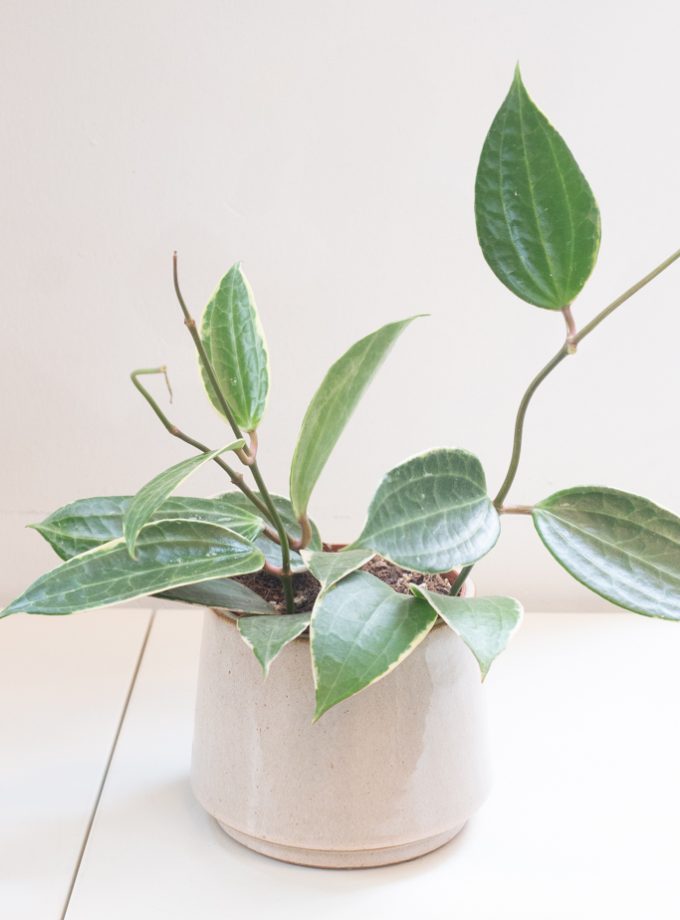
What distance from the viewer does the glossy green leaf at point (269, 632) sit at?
49cm

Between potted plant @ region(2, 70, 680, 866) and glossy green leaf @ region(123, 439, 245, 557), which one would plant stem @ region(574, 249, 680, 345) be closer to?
potted plant @ region(2, 70, 680, 866)

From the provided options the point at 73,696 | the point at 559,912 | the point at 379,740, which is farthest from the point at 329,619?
the point at 73,696

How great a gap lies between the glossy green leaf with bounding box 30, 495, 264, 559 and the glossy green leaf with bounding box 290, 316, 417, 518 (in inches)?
1.4

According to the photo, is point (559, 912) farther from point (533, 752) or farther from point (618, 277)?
point (618, 277)

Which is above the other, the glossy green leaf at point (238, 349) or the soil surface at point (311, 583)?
the glossy green leaf at point (238, 349)

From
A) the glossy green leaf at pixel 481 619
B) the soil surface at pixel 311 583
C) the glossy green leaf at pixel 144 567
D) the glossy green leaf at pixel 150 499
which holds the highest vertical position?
the glossy green leaf at pixel 150 499

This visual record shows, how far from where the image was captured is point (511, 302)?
0.96m

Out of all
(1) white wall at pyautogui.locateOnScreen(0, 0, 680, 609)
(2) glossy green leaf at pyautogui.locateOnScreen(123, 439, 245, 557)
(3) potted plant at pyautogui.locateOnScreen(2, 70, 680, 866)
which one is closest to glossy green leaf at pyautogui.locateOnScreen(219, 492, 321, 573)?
(3) potted plant at pyautogui.locateOnScreen(2, 70, 680, 866)

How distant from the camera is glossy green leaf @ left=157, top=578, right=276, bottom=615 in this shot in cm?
56

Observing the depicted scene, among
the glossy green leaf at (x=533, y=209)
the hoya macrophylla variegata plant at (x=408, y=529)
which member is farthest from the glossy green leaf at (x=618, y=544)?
the glossy green leaf at (x=533, y=209)

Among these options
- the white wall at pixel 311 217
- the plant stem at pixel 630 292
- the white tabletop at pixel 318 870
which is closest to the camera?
the plant stem at pixel 630 292

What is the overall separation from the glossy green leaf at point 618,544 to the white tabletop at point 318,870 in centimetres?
17

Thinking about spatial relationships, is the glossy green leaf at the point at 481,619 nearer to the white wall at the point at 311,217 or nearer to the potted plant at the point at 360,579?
the potted plant at the point at 360,579

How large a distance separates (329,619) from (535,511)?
0.40ft
